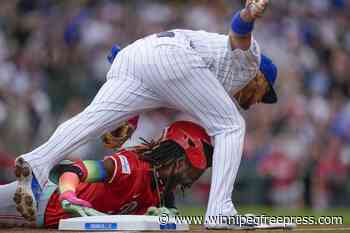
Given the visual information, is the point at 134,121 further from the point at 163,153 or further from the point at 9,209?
the point at 9,209

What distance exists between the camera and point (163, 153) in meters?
7.05

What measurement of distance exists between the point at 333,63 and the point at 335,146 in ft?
5.97

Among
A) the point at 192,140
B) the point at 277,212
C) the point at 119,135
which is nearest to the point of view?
the point at 192,140

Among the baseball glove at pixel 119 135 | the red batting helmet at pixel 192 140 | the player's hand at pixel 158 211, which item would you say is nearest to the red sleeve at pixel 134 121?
the baseball glove at pixel 119 135

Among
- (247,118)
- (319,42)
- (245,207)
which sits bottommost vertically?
(245,207)

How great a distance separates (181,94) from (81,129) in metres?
0.69

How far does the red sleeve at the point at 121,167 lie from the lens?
6840 millimetres

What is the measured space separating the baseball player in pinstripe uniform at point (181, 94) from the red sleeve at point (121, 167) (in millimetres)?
208

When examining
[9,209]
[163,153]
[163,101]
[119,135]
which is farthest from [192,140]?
[9,209]

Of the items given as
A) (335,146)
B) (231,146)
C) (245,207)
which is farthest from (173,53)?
(335,146)

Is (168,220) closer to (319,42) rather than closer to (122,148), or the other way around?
(122,148)

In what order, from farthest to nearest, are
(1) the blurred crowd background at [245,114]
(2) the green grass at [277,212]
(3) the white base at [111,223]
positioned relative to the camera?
(1) the blurred crowd background at [245,114] → (2) the green grass at [277,212] → (3) the white base at [111,223]

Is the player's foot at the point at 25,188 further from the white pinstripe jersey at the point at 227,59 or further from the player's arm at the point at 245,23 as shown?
the player's arm at the point at 245,23

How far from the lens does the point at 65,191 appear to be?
660 cm
